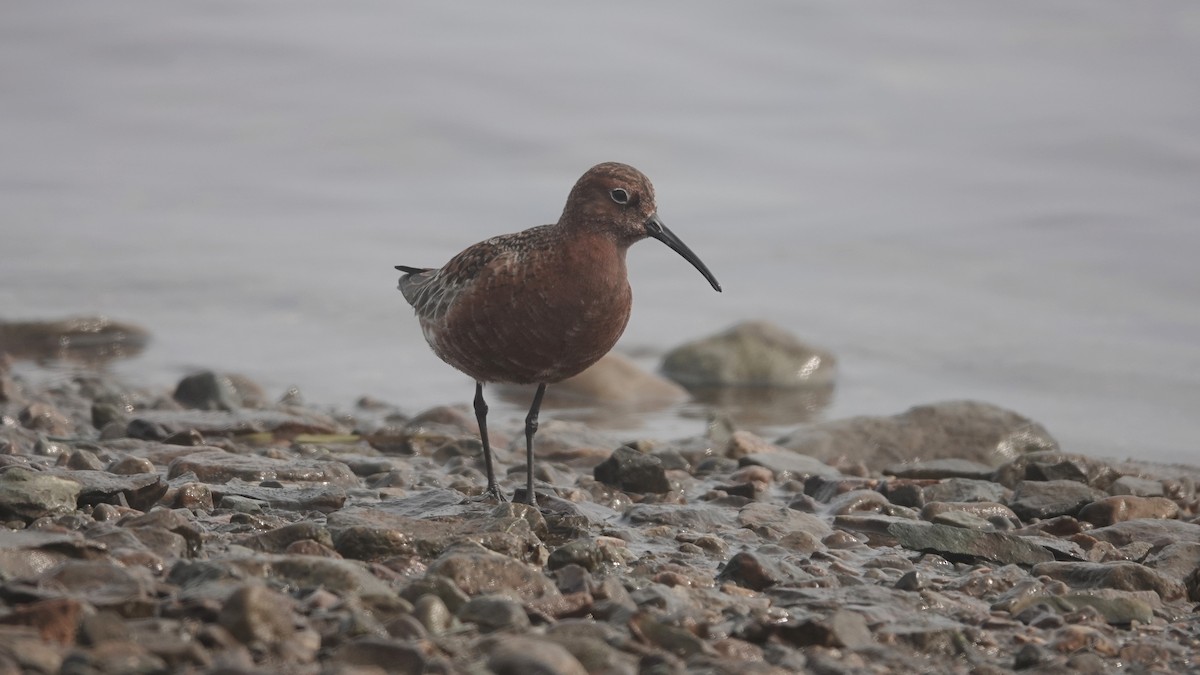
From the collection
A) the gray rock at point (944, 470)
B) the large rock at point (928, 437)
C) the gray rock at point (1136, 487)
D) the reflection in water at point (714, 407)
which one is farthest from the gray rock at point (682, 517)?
the reflection in water at point (714, 407)

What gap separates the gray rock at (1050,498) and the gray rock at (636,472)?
7.04 ft

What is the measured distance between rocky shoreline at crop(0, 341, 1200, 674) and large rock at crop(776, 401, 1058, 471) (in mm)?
847

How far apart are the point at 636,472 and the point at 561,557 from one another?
2475 millimetres

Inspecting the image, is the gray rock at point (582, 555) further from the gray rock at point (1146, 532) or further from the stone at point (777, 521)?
the gray rock at point (1146, 532)

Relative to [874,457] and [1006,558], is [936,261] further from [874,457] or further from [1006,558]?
[1006,558]

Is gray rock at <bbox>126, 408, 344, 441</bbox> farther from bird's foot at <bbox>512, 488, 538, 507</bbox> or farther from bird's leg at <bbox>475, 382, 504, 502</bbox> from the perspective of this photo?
bird's foot at <bbox>512, 488, 538, 507</bbox>

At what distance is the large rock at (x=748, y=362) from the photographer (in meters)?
15.3

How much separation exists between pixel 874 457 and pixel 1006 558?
4068 mm

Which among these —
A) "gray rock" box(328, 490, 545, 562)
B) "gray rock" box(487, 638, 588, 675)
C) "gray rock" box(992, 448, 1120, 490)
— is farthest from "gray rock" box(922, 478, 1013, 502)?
"gray rock" box(487, 638, 588, 675)

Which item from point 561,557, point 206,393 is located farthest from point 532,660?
point 206,393

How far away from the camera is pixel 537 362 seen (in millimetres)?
7824

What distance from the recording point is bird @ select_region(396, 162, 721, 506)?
7.72 m

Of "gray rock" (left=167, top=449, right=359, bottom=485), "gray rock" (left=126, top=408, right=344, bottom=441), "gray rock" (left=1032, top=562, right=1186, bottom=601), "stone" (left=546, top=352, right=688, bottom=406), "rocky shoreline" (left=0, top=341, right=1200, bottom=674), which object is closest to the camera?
"rocky shoreline" (left=0, top=341, right=1200, bottom=674)

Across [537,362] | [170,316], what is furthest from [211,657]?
A: [170,316]
